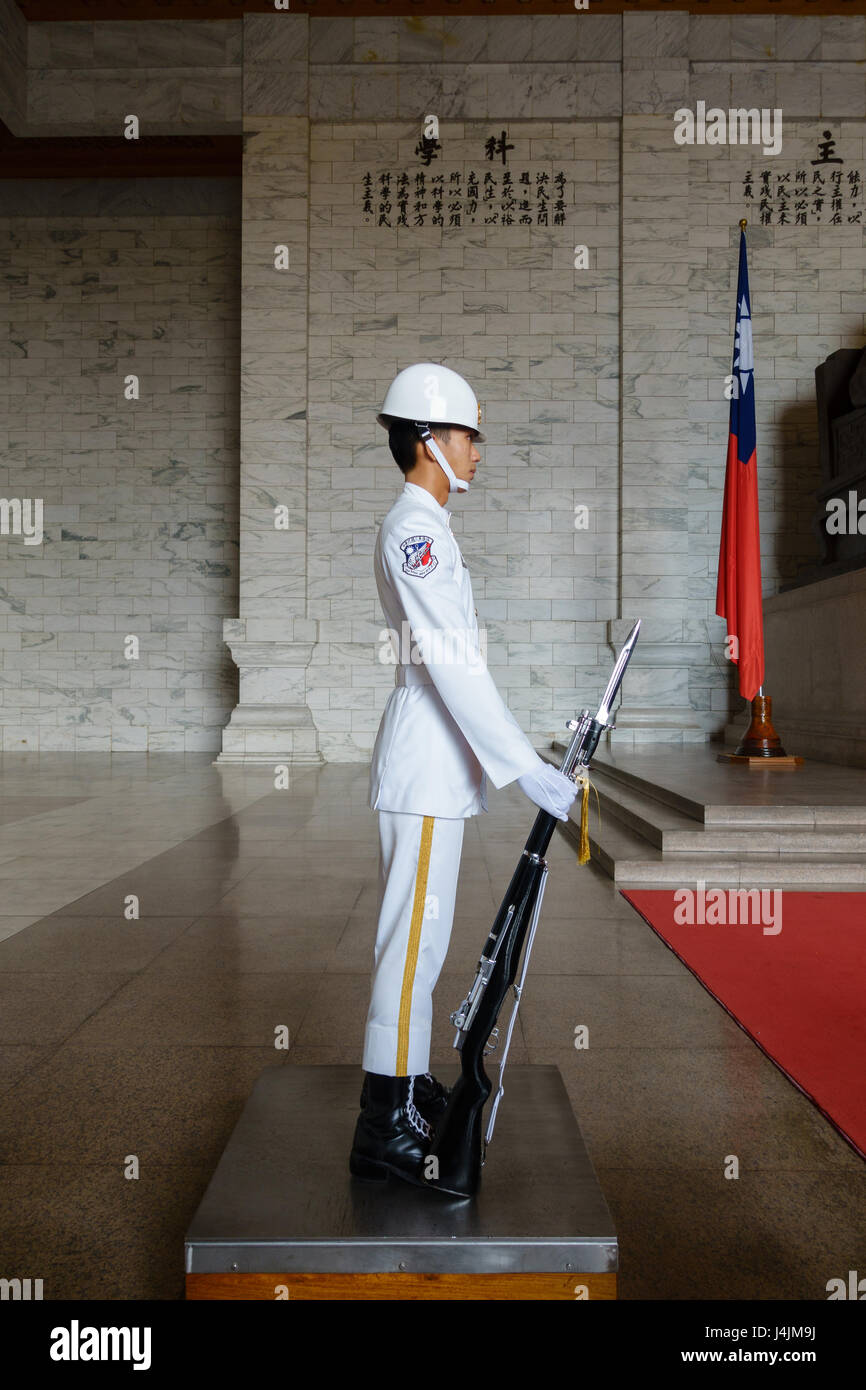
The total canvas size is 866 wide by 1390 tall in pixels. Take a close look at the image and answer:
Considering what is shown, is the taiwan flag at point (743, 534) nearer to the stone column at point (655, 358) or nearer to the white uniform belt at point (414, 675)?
the stone column at point (655, 358)

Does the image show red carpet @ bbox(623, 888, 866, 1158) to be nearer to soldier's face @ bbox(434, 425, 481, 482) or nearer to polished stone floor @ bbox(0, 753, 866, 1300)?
polished stone floor @ bbox(0, 753, 866, 1300)

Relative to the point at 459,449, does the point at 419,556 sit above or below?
below

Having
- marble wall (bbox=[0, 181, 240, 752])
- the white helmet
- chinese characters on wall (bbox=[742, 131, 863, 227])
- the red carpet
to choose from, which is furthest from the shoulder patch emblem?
chinese characters on wall (bbox=[742, 131, 863, 227])

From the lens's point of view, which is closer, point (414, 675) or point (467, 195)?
point (414, 675)

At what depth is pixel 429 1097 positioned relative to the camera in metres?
1.69

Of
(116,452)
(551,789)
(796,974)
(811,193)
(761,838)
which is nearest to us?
(551,789)

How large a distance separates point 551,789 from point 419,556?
418 mm

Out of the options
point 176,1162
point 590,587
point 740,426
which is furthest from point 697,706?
point 176,1162

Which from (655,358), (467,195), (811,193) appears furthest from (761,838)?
(811,193)

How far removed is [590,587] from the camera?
33.7 ft

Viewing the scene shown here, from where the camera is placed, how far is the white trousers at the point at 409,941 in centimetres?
152

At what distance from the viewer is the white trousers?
152 centimetres

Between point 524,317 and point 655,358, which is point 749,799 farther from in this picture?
point 524,317
